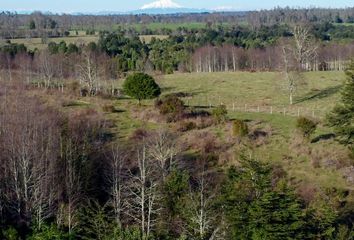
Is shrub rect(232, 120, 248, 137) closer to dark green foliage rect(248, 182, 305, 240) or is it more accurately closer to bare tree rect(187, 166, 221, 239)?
bare tree rect(187, 166, 221, 239)

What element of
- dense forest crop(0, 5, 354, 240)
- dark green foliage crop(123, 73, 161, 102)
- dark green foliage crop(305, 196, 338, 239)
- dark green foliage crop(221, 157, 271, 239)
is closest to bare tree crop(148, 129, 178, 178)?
dense forest crop(0, 5, 354, 240)

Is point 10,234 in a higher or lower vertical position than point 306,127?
lower

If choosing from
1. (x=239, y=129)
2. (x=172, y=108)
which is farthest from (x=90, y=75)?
(x=239, y=129)

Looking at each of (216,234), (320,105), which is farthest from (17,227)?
(320,105)

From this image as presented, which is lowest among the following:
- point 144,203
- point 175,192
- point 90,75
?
point 144,203

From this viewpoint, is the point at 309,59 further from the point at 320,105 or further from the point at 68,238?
the point at 68,238

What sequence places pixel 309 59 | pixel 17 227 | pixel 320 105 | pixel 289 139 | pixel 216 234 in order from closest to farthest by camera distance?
pixel 216 234, pixel 17 227, pixel 289 139, pixel 320 105, pixel 309 59

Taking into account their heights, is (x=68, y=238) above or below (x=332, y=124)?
below

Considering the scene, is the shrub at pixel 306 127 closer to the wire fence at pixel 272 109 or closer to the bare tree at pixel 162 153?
the wire fence at pixel 272 109

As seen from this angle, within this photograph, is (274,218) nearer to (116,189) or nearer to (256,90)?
(116,189)
